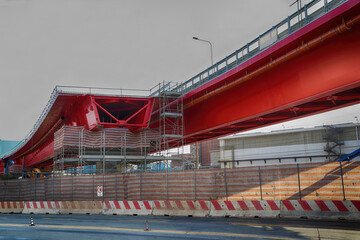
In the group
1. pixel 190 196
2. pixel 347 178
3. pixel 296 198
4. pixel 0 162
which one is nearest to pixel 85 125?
pixel 190 196

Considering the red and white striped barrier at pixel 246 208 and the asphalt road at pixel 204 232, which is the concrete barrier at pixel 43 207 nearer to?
the asphalt road at pixel 204 232

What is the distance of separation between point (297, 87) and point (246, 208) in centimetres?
712

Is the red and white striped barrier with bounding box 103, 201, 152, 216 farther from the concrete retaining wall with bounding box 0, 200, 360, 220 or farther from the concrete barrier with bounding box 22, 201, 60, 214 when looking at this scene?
the concrete barrier with bounding box 22, 201, 60, 214

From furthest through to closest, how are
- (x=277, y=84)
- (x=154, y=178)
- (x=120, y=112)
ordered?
1. (x=120, y=112)
2. (x=154, y=178)
3. (x=277, y=84)

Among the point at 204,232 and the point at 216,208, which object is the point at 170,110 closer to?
the point at 216,208

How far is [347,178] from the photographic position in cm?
1761

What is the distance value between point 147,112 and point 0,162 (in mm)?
68180

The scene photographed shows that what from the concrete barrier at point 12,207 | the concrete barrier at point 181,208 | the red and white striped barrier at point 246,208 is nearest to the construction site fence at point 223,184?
the red and white striped barrier at point 246,208

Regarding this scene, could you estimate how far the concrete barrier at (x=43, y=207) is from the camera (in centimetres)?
2644

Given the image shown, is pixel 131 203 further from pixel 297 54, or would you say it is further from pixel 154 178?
pixel 297 54

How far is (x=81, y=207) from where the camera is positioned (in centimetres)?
2547

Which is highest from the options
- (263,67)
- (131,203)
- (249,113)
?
(263,67)

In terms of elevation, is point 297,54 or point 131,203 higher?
point 297,54

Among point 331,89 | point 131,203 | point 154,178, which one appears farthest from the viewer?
point 154,178
